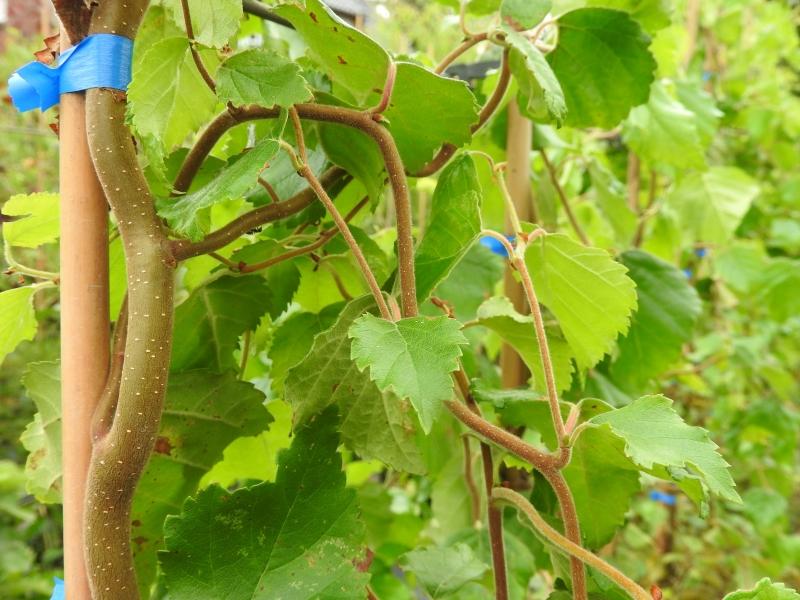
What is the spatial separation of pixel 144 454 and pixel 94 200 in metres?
0.12

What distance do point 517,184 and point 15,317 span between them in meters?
0.44

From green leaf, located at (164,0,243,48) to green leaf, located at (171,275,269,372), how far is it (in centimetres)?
16

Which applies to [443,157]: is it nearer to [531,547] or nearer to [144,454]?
[144,454]

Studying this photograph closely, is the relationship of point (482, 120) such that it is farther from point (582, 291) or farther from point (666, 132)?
point (666, 132)

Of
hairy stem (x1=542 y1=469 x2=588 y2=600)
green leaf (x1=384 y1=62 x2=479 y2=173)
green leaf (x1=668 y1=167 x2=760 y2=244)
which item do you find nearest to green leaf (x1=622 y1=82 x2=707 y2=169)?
green leaf (x1=668 y1=167 x2=760 y2=244)

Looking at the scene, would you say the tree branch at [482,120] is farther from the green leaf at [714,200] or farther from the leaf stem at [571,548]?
the green leaf at [714,200]

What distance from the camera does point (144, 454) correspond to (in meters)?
0.32

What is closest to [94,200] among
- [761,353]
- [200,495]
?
[200,495]

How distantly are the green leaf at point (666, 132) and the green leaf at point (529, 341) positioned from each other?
1.28 ft

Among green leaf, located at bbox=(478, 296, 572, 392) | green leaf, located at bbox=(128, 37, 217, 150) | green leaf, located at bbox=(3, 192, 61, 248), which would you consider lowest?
green leaf, located at bbox=(478, 296, 572, 392)

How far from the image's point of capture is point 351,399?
0.38 m

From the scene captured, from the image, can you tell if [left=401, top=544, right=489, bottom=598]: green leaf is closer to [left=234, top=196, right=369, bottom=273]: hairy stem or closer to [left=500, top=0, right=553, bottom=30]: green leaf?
[left=234, top=196, right=369, bottom=273]: hairy stem

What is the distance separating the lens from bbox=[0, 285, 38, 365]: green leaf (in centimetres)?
40

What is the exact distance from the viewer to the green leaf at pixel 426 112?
364mm
